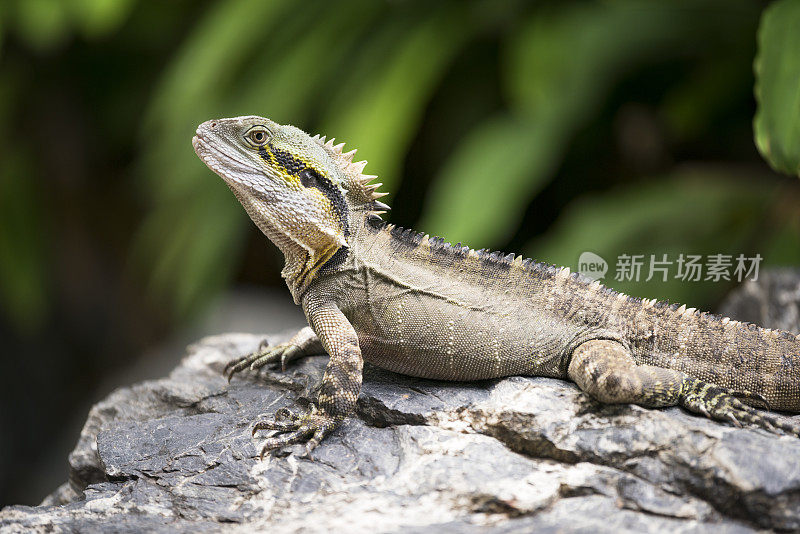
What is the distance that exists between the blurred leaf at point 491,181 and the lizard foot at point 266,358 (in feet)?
6.83

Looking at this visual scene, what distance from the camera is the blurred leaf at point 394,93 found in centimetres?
693

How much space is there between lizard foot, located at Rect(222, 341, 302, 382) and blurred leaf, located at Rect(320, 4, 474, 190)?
2.33 m

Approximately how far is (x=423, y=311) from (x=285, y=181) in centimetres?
103

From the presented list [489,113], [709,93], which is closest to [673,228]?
[709,93]

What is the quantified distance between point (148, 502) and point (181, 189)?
4.30 m

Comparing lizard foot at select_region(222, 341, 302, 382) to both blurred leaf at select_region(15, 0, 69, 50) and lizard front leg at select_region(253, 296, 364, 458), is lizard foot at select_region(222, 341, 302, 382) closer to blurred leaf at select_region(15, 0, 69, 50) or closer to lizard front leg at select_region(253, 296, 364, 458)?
lizard front leg at select_region(253, 296, 364, 458)

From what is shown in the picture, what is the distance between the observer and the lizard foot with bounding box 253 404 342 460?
393 cm

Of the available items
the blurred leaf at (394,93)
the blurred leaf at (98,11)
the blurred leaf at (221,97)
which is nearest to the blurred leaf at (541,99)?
the blurred leaf at (394,93)

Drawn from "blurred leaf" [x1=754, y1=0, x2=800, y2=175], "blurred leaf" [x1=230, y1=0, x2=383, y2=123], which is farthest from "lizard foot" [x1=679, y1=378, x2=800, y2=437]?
"blurred leaf" [x1=230, y1=0, x2=383, y2=123]

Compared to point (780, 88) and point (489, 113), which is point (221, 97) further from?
point (780, 88)

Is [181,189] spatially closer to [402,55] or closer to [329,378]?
[402,55]

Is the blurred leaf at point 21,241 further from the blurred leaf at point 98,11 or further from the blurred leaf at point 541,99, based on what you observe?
the blurred leaf at point 541,99

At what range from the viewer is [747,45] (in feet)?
23.9

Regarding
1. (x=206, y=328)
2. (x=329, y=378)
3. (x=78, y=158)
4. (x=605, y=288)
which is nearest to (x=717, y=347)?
(x=605, y=288)
